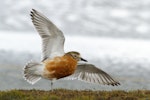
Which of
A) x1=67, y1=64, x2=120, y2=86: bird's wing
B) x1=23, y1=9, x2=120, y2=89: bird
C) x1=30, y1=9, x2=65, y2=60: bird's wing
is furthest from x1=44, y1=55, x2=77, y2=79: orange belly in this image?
x1=67, y1=64, x2=120, y2=86: bird's wing

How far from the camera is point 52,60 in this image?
68.7 ft

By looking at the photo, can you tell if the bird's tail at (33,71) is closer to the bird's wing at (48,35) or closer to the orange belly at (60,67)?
the orange belly at (60,67)

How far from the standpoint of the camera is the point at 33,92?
19.7m

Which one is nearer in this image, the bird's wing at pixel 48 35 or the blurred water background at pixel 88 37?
the bird's wing at pixel 48 35

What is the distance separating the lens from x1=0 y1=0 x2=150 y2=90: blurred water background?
41478 mm

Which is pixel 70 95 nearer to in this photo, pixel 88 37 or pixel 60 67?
pixel 60 67

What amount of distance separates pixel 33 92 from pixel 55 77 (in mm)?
1477

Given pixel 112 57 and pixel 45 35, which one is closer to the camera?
pixel 45 35

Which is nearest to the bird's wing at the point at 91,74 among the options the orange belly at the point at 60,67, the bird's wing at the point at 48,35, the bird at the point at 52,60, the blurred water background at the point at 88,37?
the bird at the point at 52,60

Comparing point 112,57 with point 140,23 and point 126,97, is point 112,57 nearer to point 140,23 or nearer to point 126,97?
point 140,23

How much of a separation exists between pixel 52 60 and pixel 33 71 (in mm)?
744

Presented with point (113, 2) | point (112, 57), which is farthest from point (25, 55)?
point (113, 2)

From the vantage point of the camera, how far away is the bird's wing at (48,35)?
835 inches

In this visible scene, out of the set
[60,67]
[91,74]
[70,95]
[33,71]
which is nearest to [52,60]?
[60,67]
